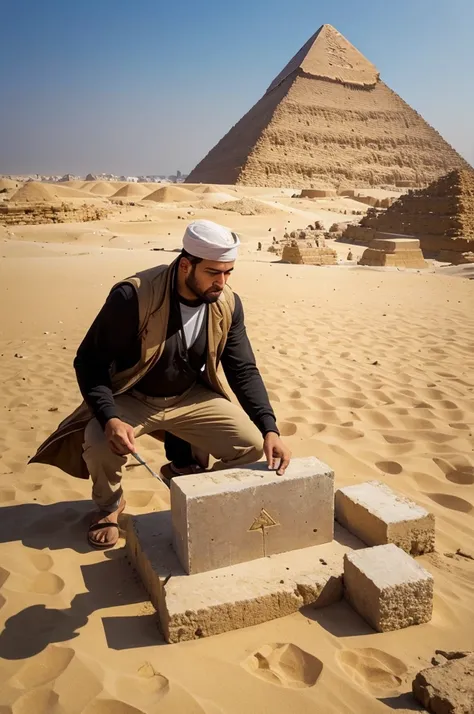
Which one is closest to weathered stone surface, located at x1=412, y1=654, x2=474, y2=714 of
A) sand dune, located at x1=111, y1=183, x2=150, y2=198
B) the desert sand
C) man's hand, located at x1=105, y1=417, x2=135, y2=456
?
the desert sand

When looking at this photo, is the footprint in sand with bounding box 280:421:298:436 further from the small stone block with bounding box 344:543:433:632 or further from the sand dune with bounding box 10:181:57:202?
the sand dune with bounding box 10:181:57:202

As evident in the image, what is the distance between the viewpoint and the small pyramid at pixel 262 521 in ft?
7.47

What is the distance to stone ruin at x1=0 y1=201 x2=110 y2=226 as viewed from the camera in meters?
21.2

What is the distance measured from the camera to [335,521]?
2.69 m

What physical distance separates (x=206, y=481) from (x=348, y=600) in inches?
28.1

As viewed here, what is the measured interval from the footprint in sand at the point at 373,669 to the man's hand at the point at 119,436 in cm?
114

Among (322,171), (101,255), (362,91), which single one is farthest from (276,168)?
(101,255)

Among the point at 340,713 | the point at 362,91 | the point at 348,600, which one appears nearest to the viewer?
the point at 340,713

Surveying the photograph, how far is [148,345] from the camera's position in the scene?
103 inches

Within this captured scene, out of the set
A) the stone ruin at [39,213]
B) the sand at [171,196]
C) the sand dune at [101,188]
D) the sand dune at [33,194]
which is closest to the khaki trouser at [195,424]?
the stone ruin at [39,213]

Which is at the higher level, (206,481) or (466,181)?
(466,181)

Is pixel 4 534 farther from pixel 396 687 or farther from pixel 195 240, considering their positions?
pixel 396 687

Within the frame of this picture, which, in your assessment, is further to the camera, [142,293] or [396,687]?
[142,293]

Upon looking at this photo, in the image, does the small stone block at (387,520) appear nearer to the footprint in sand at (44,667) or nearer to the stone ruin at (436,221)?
the footprint in sand at (44,667)
